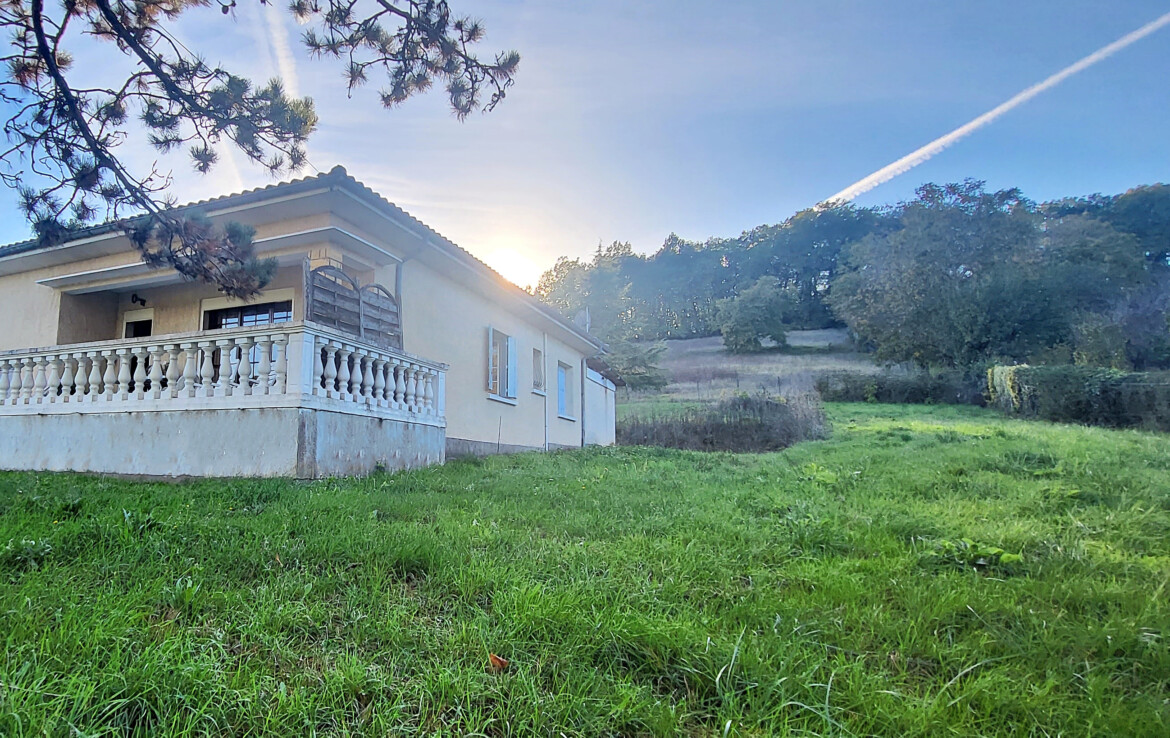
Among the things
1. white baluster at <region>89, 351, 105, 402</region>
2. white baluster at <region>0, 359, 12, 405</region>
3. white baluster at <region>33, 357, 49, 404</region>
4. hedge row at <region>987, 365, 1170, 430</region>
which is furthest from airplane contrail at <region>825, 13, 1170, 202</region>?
white baluster at <region>0, 359, 12, 405</region>

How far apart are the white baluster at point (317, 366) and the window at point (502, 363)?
4.63 m

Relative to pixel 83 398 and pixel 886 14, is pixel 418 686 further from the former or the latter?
pixel 886 14

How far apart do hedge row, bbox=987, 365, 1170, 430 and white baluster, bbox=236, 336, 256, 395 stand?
17054 millimetres

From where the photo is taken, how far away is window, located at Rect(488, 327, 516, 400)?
32.9 feet

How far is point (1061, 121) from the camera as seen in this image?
21.6 ft

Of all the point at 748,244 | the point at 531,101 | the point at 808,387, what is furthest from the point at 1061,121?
the point at 748,244

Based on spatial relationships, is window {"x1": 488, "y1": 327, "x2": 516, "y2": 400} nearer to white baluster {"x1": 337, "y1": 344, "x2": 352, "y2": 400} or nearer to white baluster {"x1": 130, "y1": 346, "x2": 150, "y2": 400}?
white baluster {"x1": 337, "y1": 344, "x2": 352, "y2": 400}

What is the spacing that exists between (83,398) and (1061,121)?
35.3 ft

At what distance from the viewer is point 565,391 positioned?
13906 mm

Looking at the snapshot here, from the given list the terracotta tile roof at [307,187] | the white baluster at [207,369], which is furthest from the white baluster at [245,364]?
the terracotta tile roof at [307,187]

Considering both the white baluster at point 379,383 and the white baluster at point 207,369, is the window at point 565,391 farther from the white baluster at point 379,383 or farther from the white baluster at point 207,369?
the white baluster at point 207,369

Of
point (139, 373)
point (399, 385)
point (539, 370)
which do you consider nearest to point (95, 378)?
point (139, 373)

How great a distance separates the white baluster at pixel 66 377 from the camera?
587 cm

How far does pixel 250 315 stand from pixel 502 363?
3.94 meters
